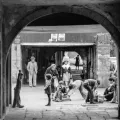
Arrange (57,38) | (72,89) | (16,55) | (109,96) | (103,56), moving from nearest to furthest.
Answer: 1. (109,96)
2. (72,89)
3. (103,56)
4. (16,55)
5. (57,38)

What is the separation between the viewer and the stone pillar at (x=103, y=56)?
1666 centimetres

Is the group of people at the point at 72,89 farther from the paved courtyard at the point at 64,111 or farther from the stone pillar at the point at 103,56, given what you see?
the stone pillar at the point at 103,56

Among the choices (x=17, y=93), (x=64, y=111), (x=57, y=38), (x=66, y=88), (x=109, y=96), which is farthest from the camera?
(x=57, y=38)

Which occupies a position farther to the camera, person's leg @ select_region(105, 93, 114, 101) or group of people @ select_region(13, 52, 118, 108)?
person's leg @ select_region(105, 93, 114, 101)

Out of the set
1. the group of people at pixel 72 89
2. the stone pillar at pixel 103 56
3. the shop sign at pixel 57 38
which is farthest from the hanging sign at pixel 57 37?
the group of people at pixel 72 89

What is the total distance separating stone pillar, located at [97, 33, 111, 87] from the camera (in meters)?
16.7

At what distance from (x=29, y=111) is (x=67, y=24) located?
3.32 metres

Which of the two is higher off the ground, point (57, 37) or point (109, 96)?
point (57, 37)

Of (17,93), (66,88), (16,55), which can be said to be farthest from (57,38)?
(17,93)

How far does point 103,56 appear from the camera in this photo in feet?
54.9

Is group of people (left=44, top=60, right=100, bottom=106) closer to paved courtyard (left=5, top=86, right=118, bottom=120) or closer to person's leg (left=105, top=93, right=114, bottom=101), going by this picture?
paved courtyard (left=5, top=86, right=118, bottom=120)

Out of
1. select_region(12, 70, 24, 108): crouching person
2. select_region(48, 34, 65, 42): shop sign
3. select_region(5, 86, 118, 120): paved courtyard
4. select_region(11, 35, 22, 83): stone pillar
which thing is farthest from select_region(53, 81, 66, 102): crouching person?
select_region(48, 34, 65, 42): shop sign

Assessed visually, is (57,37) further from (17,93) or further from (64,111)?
(64,111)

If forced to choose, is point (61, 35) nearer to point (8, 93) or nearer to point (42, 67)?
point (42, 67)
